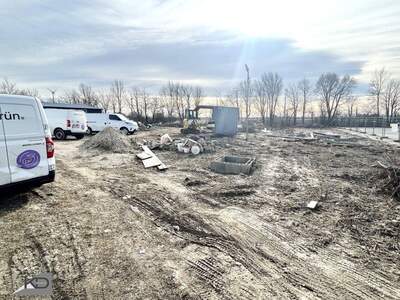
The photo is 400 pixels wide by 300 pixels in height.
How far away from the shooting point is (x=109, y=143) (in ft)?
40.0

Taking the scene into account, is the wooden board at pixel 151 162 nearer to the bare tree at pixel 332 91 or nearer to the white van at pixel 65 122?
the white van at pixel 65 122

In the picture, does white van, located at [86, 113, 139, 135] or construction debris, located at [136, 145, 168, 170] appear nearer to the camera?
construction debris, located at [136, 145, 168, 170]

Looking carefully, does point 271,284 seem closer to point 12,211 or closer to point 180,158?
point 12,211

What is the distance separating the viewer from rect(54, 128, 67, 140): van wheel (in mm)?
16891

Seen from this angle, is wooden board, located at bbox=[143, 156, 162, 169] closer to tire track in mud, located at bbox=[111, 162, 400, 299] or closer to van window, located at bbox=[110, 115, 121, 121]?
tire track in mud, located at bbox=[111, 162, 400, 299]

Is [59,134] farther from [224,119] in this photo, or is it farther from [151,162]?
[224,119]

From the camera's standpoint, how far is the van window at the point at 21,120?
4.46m

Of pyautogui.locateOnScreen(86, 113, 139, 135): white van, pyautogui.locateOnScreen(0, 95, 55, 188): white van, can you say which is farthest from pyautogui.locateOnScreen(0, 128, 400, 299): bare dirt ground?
pyautogui.locateOnScreen(86, 113, 139, 135): white van

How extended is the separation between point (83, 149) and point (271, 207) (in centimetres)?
1037

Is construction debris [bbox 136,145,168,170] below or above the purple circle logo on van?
below

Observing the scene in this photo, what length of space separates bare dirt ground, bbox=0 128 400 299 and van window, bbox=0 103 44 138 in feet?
4.77

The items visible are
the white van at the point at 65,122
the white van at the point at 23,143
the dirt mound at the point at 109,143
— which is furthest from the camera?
the white van at the point at 65,122

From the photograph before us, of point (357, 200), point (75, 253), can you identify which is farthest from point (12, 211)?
point (357, 200)

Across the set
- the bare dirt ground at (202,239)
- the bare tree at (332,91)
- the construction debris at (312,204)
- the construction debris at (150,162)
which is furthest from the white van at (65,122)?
Answer: the bare tree at (332,91)
